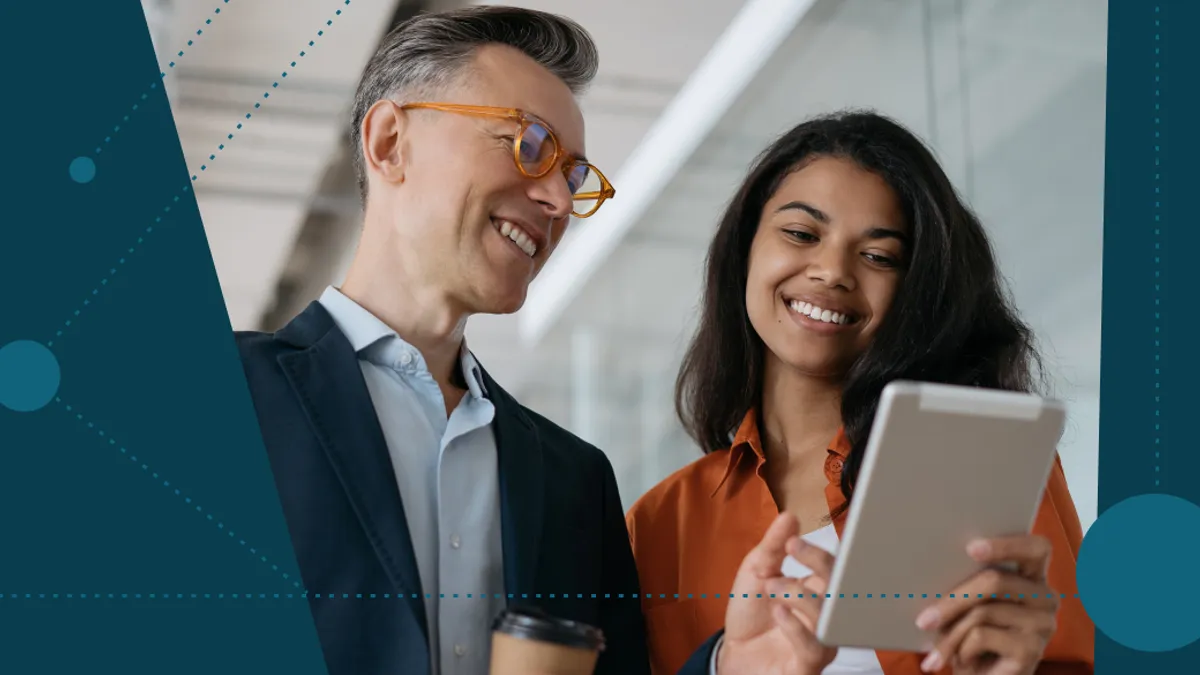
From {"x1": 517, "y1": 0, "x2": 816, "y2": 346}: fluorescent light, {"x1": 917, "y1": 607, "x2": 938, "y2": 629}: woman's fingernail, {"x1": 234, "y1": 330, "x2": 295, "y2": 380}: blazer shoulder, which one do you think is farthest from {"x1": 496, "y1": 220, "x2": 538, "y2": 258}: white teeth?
{"x1": 517, "y1": 0, "x2": 816, "y2": 346}: fluorescent light

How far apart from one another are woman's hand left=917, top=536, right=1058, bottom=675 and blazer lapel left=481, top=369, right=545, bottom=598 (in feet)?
2.09

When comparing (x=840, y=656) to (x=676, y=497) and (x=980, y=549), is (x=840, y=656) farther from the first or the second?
(x=980, y=549)

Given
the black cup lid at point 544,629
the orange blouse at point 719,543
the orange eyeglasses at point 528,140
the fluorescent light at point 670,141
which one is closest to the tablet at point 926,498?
the black cup lid at point 544,629

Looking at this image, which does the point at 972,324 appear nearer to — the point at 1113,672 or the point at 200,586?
the point at 1113,672

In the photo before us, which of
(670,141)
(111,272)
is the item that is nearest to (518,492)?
(111,272)

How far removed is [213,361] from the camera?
2.11m

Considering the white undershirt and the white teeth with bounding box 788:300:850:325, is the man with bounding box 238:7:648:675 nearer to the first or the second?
the white undershirt

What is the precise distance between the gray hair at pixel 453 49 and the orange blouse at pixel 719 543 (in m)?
0.86

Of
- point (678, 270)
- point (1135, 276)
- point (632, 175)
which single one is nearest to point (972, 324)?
point (1135, 276)

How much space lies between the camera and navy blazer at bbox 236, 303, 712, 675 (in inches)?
79.4

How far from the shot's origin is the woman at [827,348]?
106 inches

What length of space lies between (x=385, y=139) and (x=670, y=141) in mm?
4329

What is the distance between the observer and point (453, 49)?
2529 mm

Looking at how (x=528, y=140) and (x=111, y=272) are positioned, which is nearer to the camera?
(x=111, y=272)
